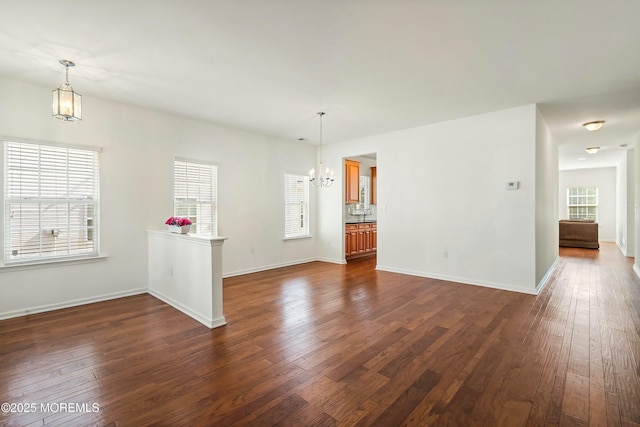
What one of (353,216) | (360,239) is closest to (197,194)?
(360,239)

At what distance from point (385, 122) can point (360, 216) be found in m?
3.99

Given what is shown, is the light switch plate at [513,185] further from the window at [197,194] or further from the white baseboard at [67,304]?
the white baseboard at [67,304]

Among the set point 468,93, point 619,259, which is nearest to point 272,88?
point 468,93

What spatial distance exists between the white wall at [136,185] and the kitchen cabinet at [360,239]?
68.3 inches

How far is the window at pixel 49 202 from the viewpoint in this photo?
11.9ft

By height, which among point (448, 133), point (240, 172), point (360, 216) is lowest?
point (360, 216)

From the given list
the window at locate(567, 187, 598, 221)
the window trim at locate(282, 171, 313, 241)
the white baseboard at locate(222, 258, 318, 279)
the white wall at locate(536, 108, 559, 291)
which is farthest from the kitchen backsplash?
the window at locate(567, 187, 598, 221)

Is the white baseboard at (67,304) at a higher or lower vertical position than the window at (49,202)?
lower

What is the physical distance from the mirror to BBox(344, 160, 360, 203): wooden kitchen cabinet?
2.72 feet

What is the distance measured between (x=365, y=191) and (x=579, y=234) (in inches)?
273

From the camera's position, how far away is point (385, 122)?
17.8 ft

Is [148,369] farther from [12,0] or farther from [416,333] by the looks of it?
[12,0]

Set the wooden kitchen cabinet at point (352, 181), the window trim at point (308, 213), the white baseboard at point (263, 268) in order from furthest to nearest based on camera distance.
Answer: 1. the wooden kitchen cabinet at point (352, 181)
2. the window trim at point (308, 213)
3. the white baseboard at point (263, 268)

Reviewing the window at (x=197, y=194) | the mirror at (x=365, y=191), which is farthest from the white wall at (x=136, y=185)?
the mirror at (x=365, y=191)
